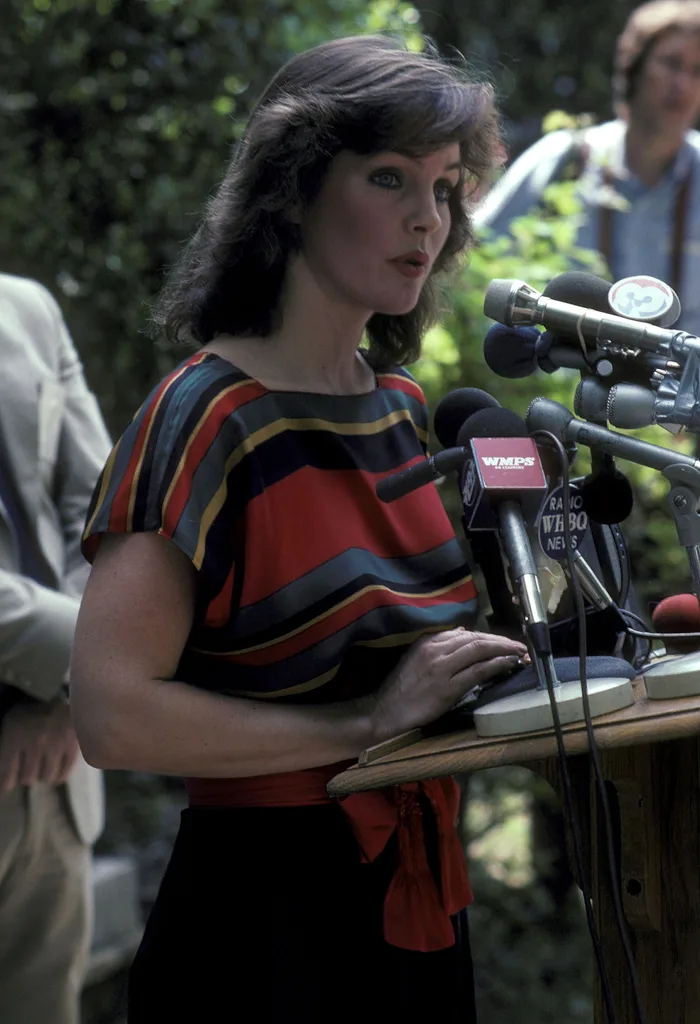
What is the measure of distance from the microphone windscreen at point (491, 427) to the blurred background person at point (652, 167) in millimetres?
2433

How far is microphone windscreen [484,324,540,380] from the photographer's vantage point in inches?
64.4

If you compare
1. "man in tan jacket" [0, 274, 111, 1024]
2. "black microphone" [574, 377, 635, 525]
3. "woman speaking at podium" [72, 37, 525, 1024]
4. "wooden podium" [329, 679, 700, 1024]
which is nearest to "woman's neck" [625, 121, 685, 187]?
"man in tan jacket" [0, 274, 111, 1024]

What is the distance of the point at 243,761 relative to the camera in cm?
164

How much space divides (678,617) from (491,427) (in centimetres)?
38

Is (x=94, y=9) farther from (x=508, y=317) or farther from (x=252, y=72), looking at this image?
(x=508, y=317)

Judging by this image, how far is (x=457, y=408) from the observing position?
1765mm

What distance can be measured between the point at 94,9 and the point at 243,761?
2.65 m

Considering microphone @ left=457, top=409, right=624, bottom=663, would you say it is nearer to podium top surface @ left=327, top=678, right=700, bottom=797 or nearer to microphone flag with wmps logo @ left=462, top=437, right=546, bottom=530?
microphone flag with wmps logo @ left=462, top=437, right=546, bottom=530

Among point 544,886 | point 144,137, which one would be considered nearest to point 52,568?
point 144,137

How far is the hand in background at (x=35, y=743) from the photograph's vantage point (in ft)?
7.46

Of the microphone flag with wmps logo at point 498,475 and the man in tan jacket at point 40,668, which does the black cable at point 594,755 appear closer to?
the microphone flag with wmps logo at point 498,475

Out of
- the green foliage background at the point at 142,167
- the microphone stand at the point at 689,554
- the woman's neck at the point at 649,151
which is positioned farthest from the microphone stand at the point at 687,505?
the woman's neck at the point at 649,151

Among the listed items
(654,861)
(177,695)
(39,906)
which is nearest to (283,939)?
(177,695)

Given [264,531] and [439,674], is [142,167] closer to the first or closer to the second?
[264,531]
